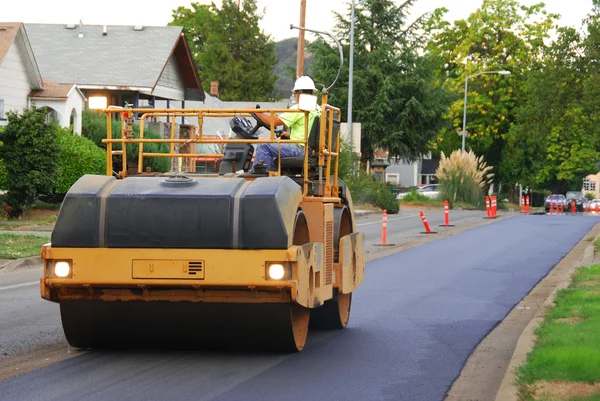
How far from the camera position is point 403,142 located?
2913 inches

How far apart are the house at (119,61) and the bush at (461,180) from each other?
1450 cm

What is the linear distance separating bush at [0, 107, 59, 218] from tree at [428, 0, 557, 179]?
165 feet

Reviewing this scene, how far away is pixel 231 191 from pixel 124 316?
4.53ft

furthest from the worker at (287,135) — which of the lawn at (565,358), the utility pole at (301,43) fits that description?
the utility pole at (301,43)

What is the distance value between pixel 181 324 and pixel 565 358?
3.10 m

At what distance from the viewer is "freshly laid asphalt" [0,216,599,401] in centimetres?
846

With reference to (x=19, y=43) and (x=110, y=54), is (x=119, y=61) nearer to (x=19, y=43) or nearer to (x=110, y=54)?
(x=110, y=54)

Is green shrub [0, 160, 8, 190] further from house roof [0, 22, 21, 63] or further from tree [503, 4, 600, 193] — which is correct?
tree [503, 4, 600, 193]

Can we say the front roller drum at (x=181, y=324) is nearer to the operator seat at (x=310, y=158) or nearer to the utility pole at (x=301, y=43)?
the operator seat at (x=310, y=158)

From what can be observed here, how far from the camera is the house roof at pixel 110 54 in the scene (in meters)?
49.9

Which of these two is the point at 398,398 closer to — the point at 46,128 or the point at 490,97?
the point at 46,128

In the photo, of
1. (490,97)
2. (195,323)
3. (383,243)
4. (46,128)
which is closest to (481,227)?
(383,243)

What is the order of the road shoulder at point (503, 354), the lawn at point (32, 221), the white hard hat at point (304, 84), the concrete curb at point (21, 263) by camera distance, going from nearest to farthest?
1. the road shoulder at point (503, 354)
2. the white hard hat at point (304, 84)
3. the concrete curb at point (21, 263)
4. the lawn at point (32, 221)

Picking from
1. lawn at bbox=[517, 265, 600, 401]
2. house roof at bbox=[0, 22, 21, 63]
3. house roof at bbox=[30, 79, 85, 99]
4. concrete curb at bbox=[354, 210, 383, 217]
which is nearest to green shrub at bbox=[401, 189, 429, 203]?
concrete curb at bbox=[354, 210, 383, 217]
